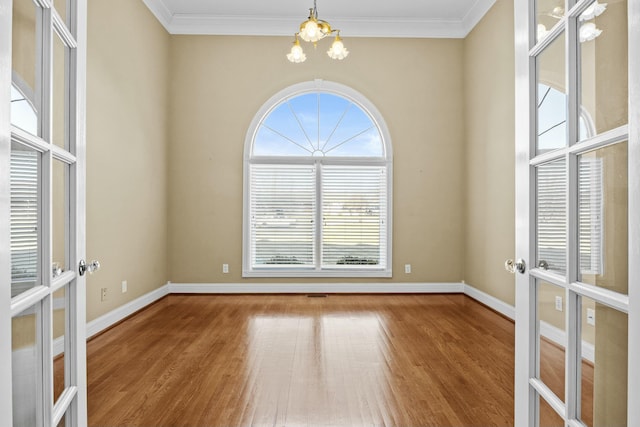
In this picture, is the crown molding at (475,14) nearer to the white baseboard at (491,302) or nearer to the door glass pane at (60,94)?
the white baseboard at (491,302)

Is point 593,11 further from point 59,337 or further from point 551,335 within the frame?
point 59,337

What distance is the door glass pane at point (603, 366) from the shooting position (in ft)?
3.07

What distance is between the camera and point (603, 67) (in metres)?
1.01

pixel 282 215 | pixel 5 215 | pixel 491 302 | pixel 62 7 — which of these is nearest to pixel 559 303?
pixel 5 215

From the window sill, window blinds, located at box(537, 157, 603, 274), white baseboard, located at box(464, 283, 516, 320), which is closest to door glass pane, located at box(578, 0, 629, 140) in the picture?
window blinds, located at box(537, 157, 603, 274)

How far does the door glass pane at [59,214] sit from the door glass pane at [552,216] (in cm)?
149

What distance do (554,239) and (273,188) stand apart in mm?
4370

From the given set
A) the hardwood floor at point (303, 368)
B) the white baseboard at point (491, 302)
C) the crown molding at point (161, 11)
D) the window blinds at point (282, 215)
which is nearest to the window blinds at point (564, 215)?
the hardwood floor at point (303, 368)

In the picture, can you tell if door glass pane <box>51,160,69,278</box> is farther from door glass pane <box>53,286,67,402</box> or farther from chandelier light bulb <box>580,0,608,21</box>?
chandelier light bulb <box>580,0,608,21</box>

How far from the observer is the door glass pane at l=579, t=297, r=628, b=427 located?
93 centimetres

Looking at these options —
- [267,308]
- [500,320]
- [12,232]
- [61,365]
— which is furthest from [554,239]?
[267,308]

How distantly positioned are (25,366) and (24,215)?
15.1 inches

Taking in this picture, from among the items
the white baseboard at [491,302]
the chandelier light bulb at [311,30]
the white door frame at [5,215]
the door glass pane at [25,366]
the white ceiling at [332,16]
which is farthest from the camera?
the white ceiling at [332,16]

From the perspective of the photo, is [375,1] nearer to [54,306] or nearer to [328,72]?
[328,72]
